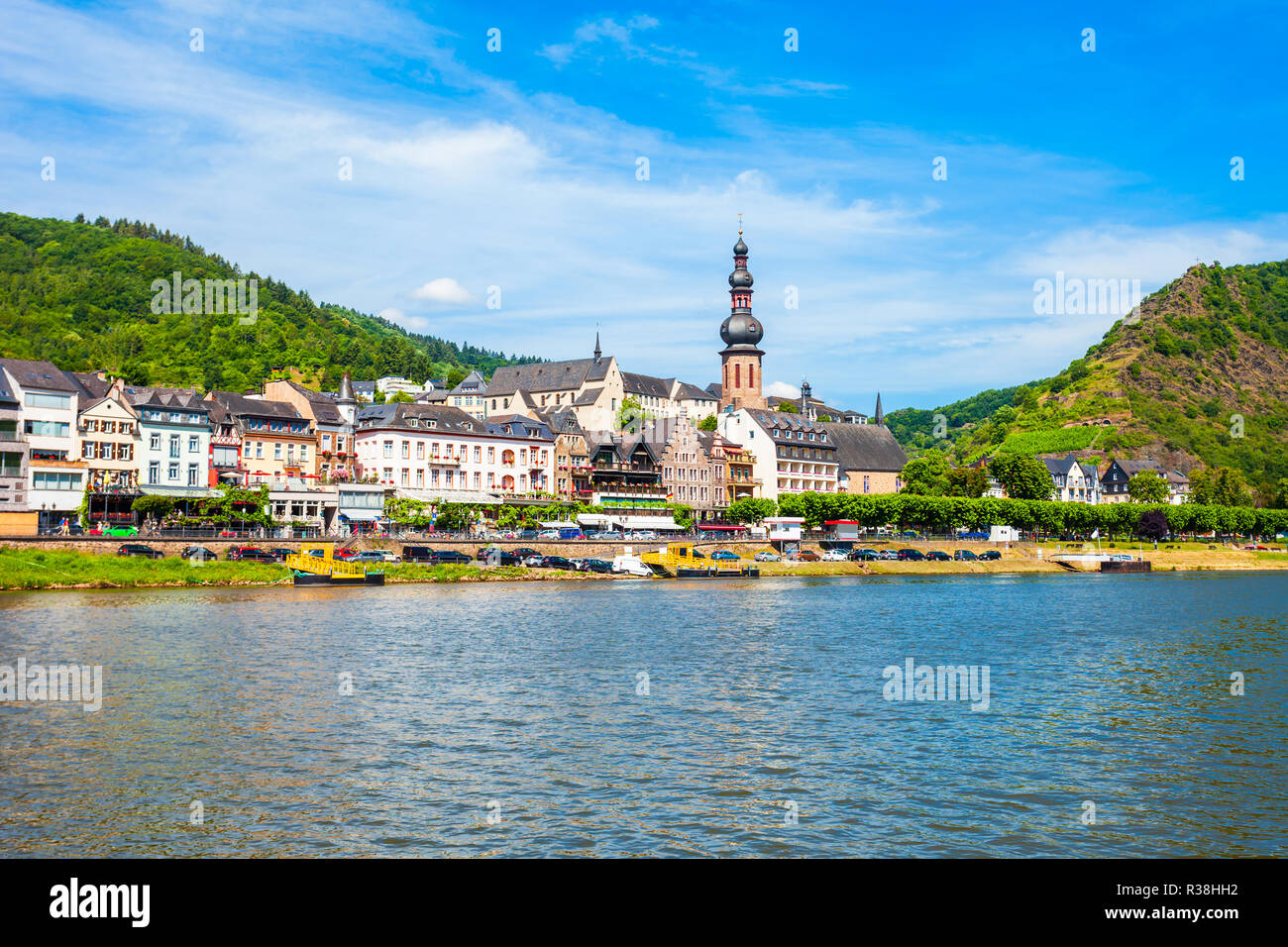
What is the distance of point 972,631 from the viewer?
6016 centimetres

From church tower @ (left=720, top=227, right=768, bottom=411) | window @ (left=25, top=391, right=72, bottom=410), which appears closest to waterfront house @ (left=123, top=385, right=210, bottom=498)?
window @ (left=25, top=391, right=72, bottom=410)

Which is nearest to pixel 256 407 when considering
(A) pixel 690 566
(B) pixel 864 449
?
(A) pixel 690 566

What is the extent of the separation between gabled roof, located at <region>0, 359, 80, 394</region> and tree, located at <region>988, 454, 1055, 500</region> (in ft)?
455

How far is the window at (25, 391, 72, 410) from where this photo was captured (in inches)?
3789

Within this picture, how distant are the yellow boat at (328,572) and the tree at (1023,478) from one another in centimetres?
11939

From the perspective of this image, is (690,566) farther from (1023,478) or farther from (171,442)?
(1023,478)

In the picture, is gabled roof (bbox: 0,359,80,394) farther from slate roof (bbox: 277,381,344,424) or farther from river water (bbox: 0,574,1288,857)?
river water (bbox: 0,574,1288,857)

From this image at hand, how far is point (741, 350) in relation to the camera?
186m

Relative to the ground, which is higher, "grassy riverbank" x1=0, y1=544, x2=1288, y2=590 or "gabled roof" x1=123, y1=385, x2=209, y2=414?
"gabled roof" x1=123, y1=385, x2=209, y2=414

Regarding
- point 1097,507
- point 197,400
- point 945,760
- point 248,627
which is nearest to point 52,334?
point 197,400

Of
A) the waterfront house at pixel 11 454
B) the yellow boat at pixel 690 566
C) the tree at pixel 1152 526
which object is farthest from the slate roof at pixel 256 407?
the tree at pixel 1152 526

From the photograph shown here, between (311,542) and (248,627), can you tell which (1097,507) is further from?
(248,627)

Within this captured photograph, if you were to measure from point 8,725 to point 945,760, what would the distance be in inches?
1031
